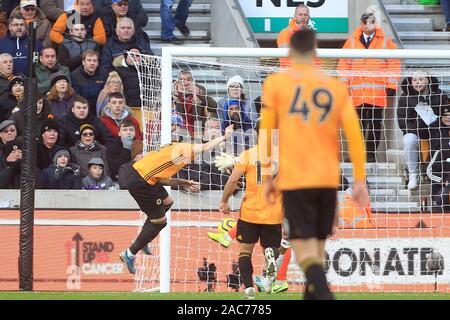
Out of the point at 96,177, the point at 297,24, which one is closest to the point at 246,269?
the point at 96,177

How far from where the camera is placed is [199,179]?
16.5m

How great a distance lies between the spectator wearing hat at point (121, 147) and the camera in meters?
17.5

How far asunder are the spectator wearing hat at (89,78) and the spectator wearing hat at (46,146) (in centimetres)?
106

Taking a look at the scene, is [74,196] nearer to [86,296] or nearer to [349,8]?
[86,296]

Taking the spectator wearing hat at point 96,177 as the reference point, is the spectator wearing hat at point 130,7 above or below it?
above

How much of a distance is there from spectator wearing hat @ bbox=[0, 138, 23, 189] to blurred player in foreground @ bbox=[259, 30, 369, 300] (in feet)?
28.3

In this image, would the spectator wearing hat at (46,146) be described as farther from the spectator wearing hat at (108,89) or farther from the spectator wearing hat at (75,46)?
the spectator wearing hat at (75,46)

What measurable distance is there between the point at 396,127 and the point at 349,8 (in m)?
4.35

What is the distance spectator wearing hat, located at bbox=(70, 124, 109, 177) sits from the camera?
1730 cm

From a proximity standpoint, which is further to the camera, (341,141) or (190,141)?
(341,141)

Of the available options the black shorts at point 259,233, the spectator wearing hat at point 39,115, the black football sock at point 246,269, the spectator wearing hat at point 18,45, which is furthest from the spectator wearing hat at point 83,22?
the black football sock at point 246,269

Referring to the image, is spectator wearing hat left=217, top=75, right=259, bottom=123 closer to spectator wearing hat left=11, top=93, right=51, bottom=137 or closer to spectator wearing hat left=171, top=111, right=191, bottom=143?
spectator wearing hat left=171, top=111, right=191, bottom=143

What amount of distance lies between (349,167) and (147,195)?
3.73 meters
